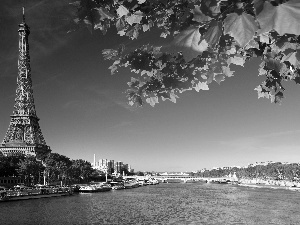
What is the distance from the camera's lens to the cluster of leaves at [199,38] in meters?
2.08

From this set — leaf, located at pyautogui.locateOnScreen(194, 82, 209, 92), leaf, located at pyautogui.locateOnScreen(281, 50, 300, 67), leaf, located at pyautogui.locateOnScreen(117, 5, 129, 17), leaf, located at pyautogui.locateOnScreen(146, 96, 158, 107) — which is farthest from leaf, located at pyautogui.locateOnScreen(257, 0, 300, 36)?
leaf, located at pyautogui.locateOnScreen(146, 96, 158, 107)

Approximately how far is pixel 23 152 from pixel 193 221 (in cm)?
8445

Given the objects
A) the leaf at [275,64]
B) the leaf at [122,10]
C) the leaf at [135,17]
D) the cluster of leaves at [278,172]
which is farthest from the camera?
the cluster of leaves at [278,172]

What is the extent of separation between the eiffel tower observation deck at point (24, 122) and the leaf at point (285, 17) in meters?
118

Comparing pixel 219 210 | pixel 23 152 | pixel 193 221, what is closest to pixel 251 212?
pixel 219 210

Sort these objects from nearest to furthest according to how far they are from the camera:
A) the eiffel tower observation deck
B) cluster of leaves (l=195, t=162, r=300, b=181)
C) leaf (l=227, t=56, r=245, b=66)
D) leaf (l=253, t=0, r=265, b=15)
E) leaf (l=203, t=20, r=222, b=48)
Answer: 1. leaf (l=253, t=0, r=265, b=15)
2. leaf (l=203, t=20, r=222, b=48)
3. leaf (l=227, t=56, r=245, b=66)
4. the eiffel tower observation deck
5. cluster of leaves (l=195, t=162, r=300, b=181)

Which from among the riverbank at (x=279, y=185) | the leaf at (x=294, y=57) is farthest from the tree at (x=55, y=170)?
the leaf at (x=294, y=57)

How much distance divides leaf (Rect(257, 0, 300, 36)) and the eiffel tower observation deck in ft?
389

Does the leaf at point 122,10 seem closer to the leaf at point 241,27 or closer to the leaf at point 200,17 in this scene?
the leaf at point 200,17

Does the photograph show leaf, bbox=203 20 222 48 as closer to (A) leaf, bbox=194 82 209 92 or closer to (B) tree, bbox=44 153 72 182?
(A) leaf, bbox=194 82 209 92

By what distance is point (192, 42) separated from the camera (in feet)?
8.01

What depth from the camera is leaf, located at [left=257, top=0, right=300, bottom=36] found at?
174 cm

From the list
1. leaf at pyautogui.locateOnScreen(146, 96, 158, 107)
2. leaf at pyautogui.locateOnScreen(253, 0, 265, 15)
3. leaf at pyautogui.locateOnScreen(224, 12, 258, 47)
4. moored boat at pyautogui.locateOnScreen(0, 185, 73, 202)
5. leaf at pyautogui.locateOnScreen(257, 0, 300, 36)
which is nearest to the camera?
leaf at pyautogui.locateOnScreen(257, 0, 300, 36)

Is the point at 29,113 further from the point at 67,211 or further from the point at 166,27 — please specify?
the point at 166,27
